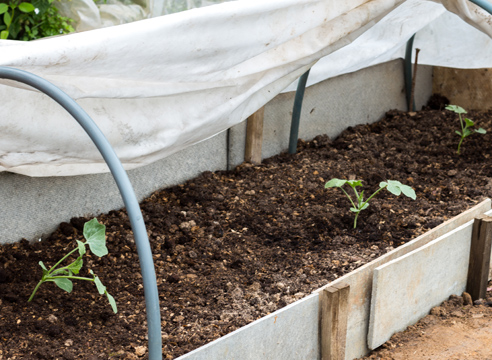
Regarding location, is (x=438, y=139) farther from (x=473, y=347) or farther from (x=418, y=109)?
(x=473, y=347)

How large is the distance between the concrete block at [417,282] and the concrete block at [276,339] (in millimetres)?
296

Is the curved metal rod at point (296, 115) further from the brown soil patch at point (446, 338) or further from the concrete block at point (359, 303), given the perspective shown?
the brown soil patch at point (446, 338)

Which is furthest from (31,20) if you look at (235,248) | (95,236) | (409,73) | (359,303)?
(409,73)

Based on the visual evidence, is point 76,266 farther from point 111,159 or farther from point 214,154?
point 214,154

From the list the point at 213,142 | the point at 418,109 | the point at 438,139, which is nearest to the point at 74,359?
the point at 213,142

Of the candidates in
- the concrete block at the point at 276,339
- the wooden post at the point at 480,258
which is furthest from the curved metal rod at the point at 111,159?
the wooden post at the point at 480,258

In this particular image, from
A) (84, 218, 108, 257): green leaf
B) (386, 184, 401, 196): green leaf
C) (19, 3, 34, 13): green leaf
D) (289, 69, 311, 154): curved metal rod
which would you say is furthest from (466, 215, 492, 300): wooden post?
(19, 3, 34, 13): green leaf

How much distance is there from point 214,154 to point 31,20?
3.96 ft

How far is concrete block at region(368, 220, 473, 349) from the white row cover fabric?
2.92 ft

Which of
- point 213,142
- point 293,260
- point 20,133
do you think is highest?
point 20,133

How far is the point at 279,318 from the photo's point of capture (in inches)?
80.3

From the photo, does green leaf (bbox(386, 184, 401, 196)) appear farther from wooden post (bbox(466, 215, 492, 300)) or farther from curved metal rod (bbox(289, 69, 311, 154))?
curved metal rod (bbox(289, 69, 311, 154))

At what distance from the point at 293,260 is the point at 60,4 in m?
1.70

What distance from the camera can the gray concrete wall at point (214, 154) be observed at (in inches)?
98.0
